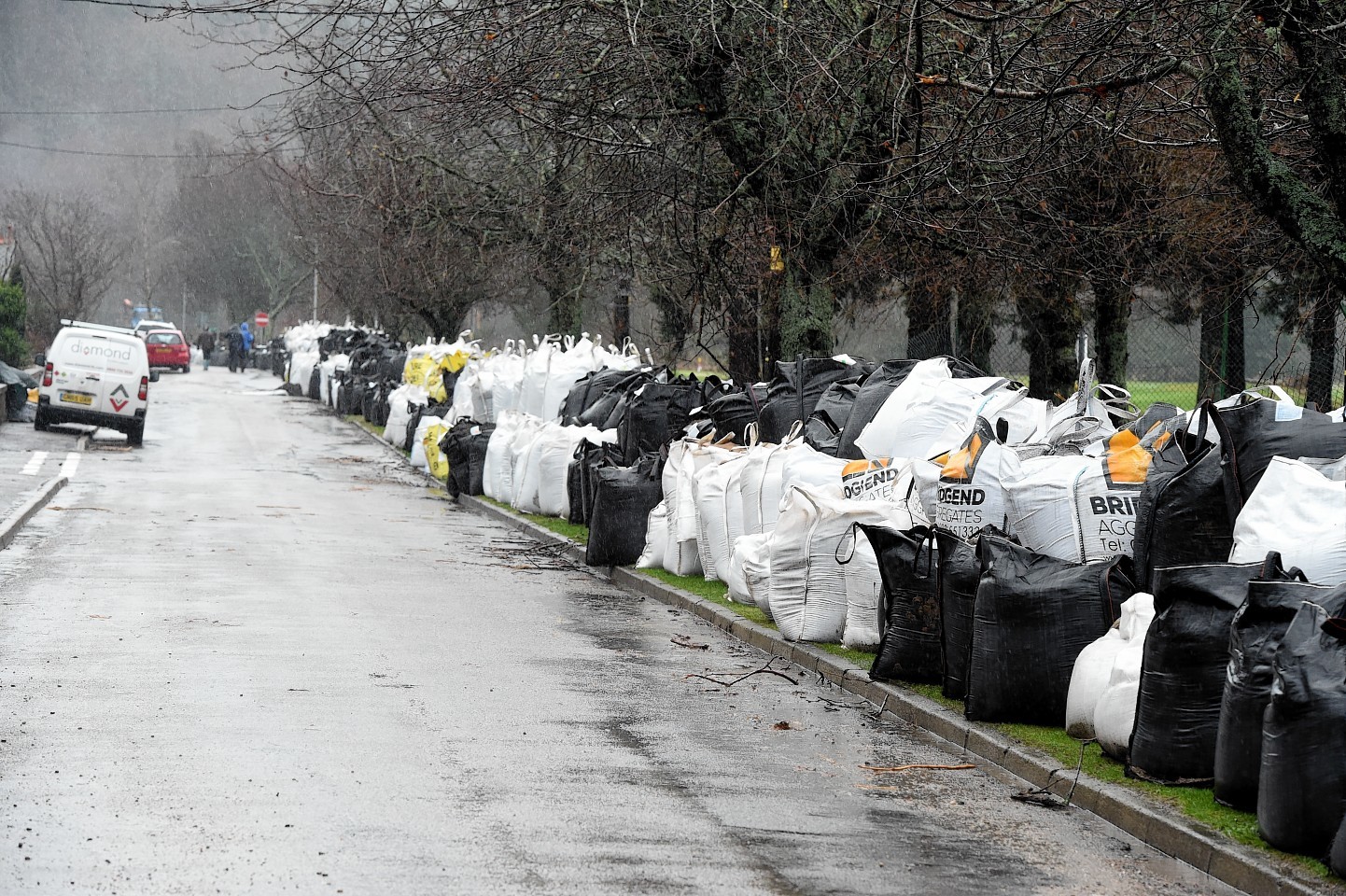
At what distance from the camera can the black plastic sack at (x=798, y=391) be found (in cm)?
1420

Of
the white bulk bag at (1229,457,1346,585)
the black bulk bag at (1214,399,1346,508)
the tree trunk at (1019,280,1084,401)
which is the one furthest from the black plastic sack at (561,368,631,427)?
the white bulk bag at (1229,457,1346,585)

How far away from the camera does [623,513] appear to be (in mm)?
14008

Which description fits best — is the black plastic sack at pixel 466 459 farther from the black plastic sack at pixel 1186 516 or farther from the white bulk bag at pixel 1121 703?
the white bulk bag at pixel 1121 703

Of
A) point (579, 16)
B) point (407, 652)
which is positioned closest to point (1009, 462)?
point (407, 652)

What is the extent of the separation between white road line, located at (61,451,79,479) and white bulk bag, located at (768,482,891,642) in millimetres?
14106

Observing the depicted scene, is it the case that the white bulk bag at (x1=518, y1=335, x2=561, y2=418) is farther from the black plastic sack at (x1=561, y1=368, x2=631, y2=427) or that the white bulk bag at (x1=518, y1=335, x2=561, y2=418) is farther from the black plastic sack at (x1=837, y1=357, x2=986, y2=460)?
the black plastic sack at (x1=837, y1=357, x2=986, y2=460)

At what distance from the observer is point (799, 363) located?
14.1 meters

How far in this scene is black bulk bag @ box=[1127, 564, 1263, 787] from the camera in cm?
605

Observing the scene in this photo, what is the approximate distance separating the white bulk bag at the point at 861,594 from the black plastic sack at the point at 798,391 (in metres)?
4.73

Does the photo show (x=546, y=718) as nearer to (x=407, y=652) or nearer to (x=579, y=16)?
(x=407, y=652)

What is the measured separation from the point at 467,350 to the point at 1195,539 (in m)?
23.1

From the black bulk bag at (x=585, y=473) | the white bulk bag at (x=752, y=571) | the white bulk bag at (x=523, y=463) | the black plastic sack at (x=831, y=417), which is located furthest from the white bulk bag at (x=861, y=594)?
the white bulk bag at (x=523, y=463)

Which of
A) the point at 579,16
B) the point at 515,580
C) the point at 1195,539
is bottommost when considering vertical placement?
the point at 515,580

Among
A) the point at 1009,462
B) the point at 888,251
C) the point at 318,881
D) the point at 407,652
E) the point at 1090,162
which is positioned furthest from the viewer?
the point at 888,251
